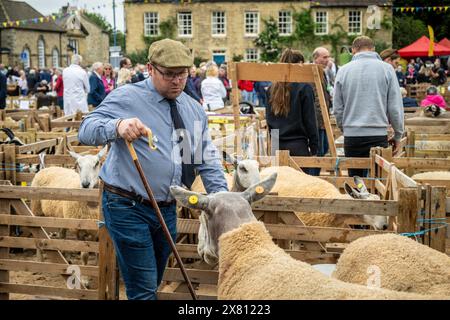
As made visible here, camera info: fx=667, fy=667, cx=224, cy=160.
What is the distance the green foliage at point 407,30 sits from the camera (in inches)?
2122

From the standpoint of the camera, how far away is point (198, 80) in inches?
727

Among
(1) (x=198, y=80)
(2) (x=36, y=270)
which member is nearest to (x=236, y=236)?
(2) (x=36, y=270)

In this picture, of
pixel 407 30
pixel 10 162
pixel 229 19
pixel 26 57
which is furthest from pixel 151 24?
pixel 10 162

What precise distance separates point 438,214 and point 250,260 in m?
1.68

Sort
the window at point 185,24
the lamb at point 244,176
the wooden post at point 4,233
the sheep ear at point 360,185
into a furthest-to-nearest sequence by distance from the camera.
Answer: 1. the window at point 185,24
2. the lamb at point 244,176
3. the sheep ear at point 360,185
4. the wooden post at point 4,233

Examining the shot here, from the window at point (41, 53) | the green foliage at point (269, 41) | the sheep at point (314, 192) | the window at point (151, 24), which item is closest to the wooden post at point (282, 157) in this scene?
the sheep at point (314, 192)

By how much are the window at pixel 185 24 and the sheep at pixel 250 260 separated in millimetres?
50667

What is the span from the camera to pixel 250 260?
3.54m

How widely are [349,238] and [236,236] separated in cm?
169

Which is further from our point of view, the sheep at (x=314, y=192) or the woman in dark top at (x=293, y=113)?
the woman in dark top at (x=293, y=113)

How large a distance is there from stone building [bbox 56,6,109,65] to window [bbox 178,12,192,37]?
18.6 metres

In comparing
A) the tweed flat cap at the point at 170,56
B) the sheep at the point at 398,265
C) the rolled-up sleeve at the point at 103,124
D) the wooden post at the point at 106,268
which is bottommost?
the wooden post at the point at 106,268

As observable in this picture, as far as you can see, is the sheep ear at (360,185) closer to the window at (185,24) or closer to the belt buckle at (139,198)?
the belt buckle at (139,198)

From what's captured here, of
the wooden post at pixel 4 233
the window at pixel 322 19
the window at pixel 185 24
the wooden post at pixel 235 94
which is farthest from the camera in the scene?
the window at pixel 185 24
